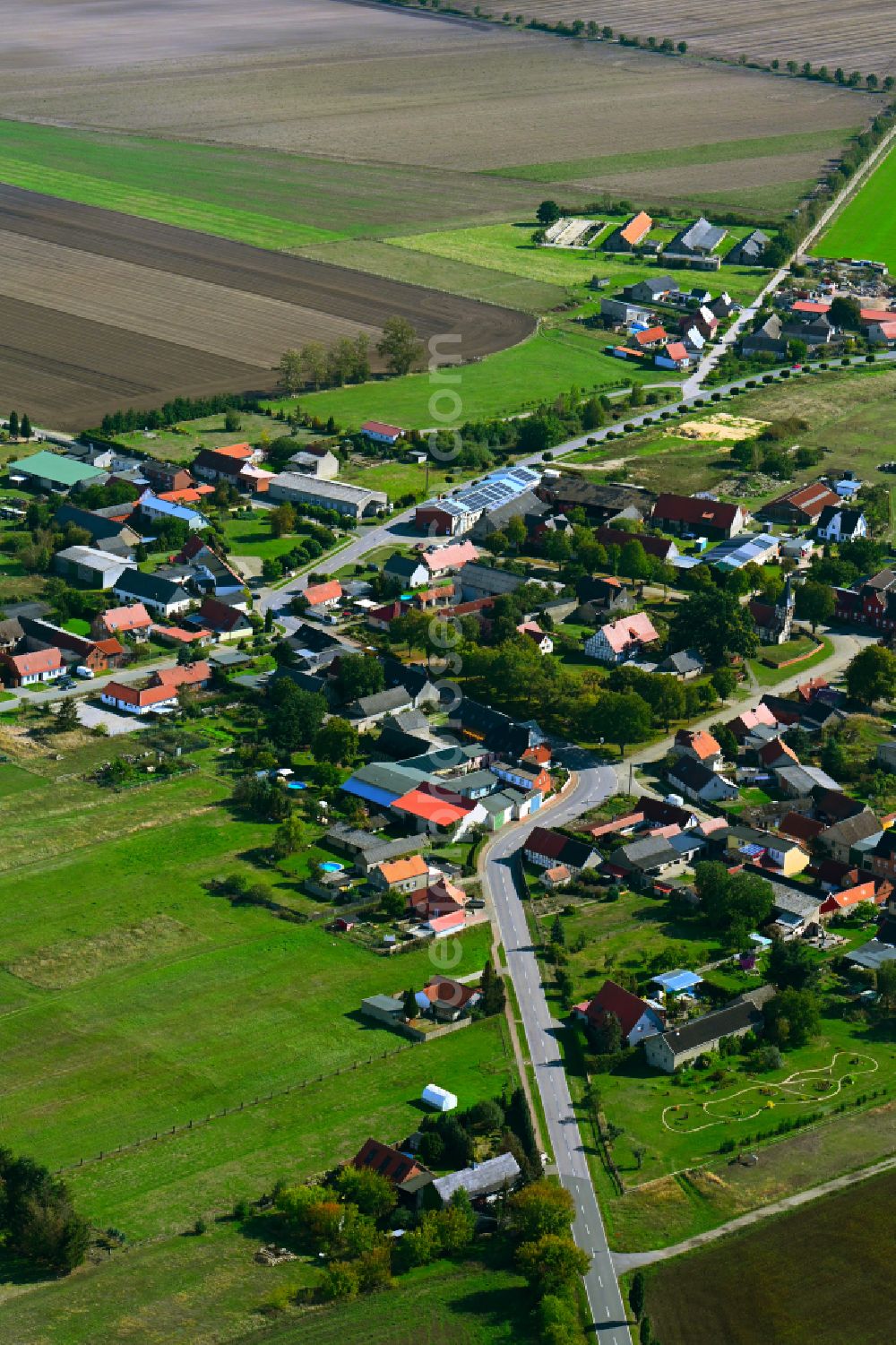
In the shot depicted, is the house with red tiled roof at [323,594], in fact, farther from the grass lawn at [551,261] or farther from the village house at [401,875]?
the grass lawn at [551,261]

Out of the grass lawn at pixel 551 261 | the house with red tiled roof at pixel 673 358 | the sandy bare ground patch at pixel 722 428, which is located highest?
the grass lawn at pixel 551 261

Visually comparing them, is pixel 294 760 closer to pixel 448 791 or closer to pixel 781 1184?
pixel 448 791

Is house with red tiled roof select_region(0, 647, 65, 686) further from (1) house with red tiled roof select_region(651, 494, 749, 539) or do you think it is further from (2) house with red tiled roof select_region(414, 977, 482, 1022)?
(1) house with red tiled roof select_region(651, 494, 749, 539)

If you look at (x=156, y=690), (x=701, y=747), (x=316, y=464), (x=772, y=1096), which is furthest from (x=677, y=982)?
(x=316, y=464)

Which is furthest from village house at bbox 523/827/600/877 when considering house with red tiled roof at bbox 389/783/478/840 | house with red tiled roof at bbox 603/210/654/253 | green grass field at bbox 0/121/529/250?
house with red tiled roof at bbox 603/210/654/253

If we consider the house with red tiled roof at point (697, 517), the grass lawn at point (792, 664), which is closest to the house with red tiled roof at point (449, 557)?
the house with red tiled roof at point (697, 517)

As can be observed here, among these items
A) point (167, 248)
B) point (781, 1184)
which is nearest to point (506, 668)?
point (781, 1184)
